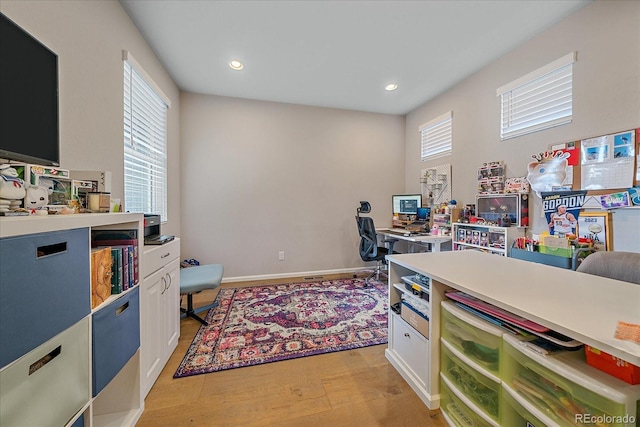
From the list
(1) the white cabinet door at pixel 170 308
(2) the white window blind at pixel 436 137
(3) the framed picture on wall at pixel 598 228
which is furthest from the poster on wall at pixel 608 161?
(1) the white cabinet door at pixel 170 308

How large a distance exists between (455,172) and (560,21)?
1.62 m

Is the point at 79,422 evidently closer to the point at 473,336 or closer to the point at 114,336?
the point at 114,336

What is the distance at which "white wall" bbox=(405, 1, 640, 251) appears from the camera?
170cm

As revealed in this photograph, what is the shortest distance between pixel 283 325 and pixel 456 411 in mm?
1479

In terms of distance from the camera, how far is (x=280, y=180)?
3.66 meters

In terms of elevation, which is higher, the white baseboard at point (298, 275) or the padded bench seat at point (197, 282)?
the padded bench seat at point (197, 282)

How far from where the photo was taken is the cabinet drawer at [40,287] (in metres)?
0.63

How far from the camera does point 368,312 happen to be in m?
Result: 2.53

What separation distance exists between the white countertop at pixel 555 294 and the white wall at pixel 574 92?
1.18 meters

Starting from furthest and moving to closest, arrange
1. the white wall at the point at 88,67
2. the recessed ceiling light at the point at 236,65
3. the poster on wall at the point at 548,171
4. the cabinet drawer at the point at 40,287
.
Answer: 1. the recessed ceiling light at the point at 236,65
2. the poster on wall at the point at 548,171
3. the white wall at the point at 88,67
4. the cabinet drawer at the point at 40,287

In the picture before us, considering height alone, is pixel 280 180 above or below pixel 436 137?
below

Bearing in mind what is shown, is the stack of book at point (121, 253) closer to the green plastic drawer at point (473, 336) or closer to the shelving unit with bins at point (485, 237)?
the green plastic drawer at point (473, 336)

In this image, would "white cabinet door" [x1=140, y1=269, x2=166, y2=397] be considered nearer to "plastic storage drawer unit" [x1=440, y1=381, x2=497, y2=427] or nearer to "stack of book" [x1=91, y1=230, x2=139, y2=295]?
"stack of book" [x1=91, y1=230, x2=139, y2=295]

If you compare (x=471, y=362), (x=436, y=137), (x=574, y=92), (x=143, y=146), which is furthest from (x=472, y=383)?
(x=436, y=137)
